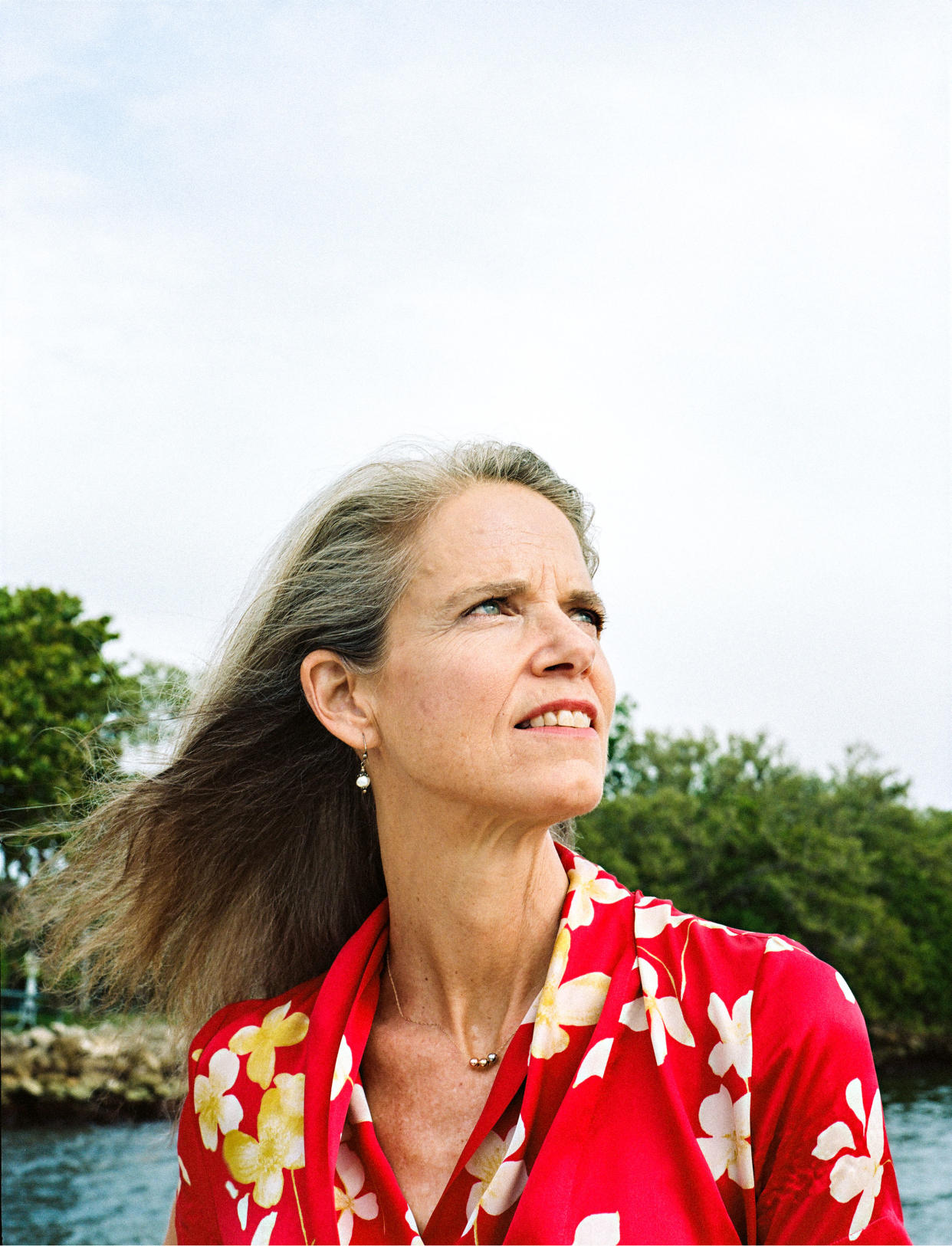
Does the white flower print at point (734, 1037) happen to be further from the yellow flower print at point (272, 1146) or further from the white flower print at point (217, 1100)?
the white flower print at point (217, 1100)

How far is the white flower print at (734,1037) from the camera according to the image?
2.07 meters

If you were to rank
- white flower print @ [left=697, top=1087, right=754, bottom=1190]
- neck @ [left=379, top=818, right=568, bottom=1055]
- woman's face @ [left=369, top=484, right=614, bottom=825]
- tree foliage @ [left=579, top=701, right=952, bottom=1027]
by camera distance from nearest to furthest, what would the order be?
white flower print @ [left=697, top=1087, right=754, bottom=1190] → woman's face @ [left=369, top=484, right=614, bottom=825] → neck @ [left=379, top=818, right=568, bottom=1055] → tree foliage @ [left=579, top=701, right=952, bottom=1027]

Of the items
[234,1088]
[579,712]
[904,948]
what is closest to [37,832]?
[234,1088]

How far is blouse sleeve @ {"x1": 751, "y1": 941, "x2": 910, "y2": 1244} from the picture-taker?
6.30ft

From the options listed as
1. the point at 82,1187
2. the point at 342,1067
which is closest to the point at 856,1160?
the point at 342,1067

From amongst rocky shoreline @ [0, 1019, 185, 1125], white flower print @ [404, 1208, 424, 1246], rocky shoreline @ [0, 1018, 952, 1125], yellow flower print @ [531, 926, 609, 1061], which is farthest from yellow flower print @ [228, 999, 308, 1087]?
rocky shoreline @ [0, 1019, 185, 1125]

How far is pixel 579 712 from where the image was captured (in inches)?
96.4

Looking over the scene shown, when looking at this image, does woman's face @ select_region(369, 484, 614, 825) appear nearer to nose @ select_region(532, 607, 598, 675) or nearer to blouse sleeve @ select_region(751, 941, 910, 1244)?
nose @ select_region(532, 607, 598, 675)

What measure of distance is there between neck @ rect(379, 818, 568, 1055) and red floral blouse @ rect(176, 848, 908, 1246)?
0.32 ft

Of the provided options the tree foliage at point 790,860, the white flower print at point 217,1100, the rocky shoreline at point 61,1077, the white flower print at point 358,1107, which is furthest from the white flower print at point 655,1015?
the tree foliage at point 790,860

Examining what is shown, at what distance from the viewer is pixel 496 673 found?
243 centimetres

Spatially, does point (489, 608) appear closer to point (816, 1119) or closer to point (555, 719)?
point (555, 719)

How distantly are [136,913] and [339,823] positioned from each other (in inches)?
25.2

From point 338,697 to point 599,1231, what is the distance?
4.22 ft
